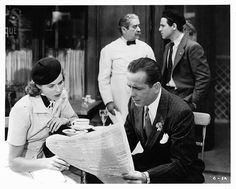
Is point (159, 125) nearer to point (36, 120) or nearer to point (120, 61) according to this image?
point (36, 120)

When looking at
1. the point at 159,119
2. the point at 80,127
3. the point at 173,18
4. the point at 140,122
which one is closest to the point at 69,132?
the point at 80,127

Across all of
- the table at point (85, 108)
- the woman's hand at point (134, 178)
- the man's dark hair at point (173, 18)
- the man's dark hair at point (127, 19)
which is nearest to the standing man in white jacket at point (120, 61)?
the man's dark hair at point (127, 19)

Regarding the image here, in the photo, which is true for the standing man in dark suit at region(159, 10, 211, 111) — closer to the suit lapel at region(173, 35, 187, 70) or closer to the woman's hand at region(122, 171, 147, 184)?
the suit lapel at region(173, 35, 187, 70)

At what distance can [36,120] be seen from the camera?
2027mm

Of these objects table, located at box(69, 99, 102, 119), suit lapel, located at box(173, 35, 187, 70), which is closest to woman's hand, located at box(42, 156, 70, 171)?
table, located at box(69, 99, 102, 119)

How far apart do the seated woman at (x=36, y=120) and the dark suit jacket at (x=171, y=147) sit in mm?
463

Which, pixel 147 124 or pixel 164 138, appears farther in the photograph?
pixel 147 124

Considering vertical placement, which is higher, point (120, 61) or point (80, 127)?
point (120, 61)

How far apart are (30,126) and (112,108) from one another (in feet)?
3.49

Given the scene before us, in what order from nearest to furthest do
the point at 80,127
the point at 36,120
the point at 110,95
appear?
1. the point at 36,120
2. the point at 80,127
3. the point at 110,95

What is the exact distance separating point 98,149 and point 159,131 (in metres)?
0.44

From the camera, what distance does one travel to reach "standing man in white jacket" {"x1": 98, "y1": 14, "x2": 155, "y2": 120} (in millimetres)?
2945

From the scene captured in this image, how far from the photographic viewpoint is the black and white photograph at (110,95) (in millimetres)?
1878
